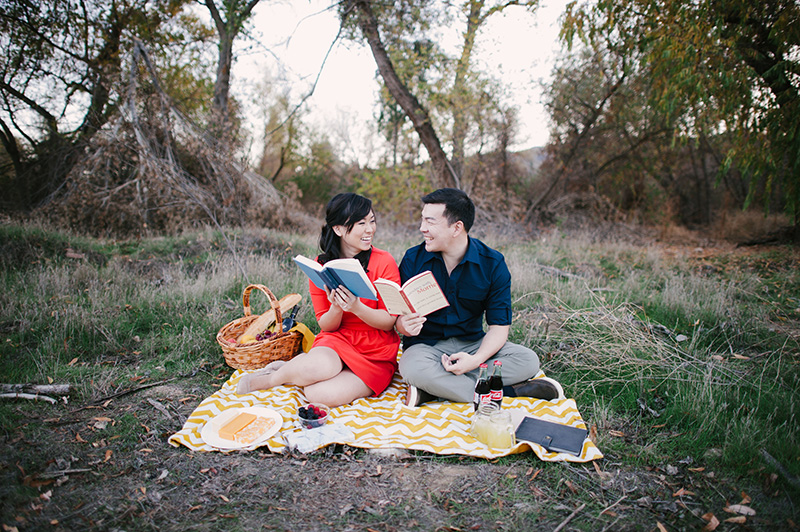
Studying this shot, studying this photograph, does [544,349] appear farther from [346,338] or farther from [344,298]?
[344,298]

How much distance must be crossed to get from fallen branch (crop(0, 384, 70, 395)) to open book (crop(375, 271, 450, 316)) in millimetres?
2335

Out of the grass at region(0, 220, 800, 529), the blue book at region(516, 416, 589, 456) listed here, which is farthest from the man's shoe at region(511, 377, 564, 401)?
the blue book at region(516, 416, 589, 456)

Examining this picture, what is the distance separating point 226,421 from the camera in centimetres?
287

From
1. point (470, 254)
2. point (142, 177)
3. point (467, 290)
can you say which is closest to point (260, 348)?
point (467, 290)

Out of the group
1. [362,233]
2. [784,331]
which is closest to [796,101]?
[784,331]

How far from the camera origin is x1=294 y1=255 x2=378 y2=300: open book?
8.73 ft

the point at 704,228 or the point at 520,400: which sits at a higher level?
the point at 704,228

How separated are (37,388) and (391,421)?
8.01 feet

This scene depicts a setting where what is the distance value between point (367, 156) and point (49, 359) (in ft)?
56.7

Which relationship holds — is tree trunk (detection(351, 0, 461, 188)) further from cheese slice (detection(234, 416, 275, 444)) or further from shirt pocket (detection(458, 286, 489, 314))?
cheese slice (detection(234, 416, 275, 444))

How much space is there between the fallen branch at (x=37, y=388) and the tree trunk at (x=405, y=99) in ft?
29.0

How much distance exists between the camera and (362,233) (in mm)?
3213

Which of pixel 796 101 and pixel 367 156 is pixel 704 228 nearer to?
pixel 796 101

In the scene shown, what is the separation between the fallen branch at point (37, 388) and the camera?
307 centimetres
